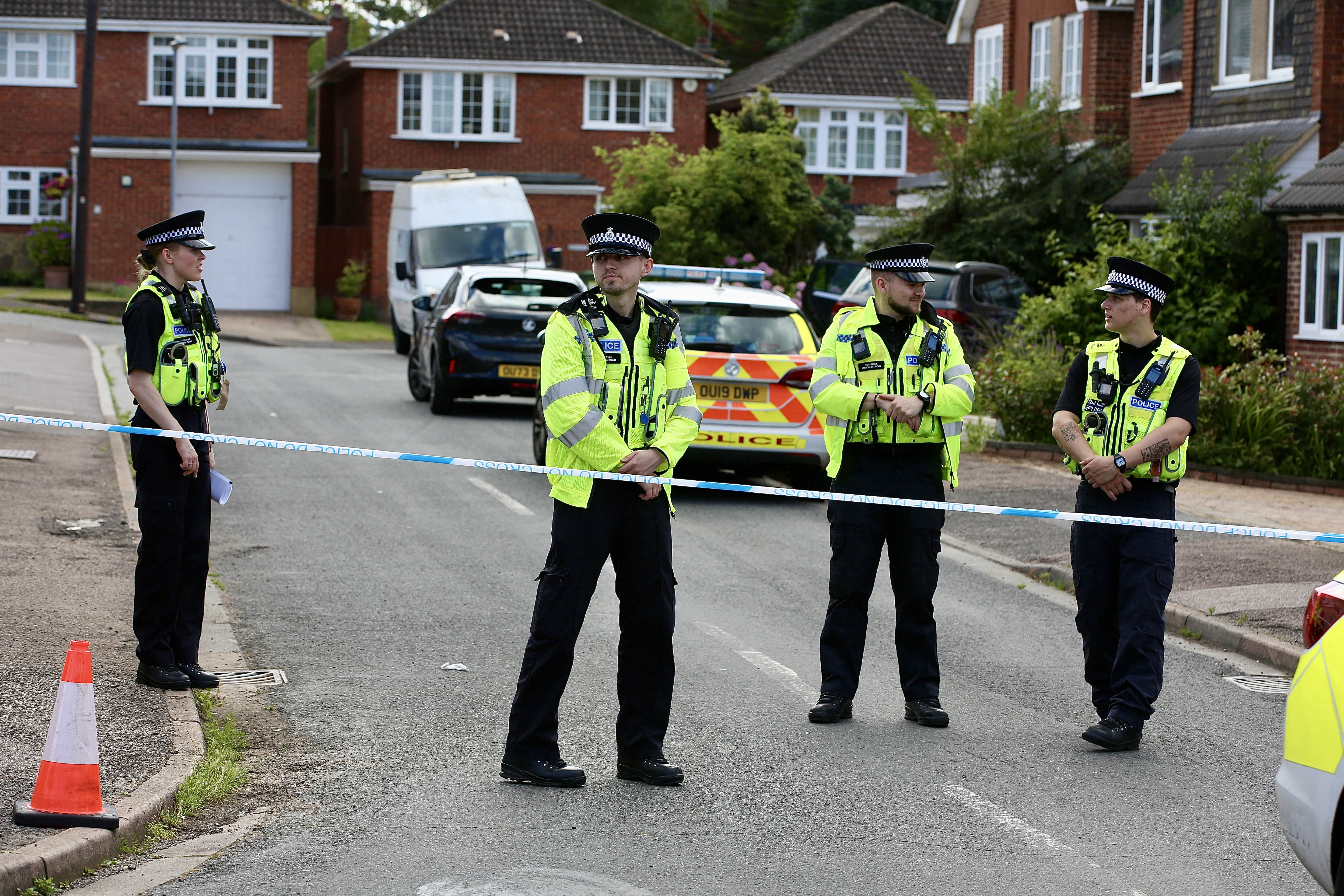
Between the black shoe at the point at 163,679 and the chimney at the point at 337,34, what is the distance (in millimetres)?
42636

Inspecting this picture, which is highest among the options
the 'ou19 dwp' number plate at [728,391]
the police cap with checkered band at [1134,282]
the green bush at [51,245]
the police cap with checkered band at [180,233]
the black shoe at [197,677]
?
the green bush at [51,245]

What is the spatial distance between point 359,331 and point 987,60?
14811 mm

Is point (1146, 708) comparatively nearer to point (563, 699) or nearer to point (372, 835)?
point (563, 699)

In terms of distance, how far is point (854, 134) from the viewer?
154 feet

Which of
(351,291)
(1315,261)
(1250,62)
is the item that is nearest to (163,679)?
(1315,261)

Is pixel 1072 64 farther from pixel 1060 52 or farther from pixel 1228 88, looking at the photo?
pixel 1228 88

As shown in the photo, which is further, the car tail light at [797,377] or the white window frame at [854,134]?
the white window frame at [854,134]

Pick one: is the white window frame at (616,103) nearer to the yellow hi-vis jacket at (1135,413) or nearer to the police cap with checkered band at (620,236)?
the yellow hi-vis jacket at (1135,413)

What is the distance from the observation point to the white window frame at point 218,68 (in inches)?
1594

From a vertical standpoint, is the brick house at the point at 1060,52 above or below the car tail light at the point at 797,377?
above

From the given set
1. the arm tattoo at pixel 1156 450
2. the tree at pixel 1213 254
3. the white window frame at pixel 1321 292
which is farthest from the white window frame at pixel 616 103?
the arm tattoo at pixel 1156 450

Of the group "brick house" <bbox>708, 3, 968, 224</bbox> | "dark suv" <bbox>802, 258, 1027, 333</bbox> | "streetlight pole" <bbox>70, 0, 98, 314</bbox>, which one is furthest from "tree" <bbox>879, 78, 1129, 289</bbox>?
"brick house" <bbox>708, 3, 968, 224</bbox>

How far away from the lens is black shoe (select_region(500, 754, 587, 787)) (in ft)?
19.2

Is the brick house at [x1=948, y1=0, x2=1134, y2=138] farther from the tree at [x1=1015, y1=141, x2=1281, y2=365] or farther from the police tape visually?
the police tape
